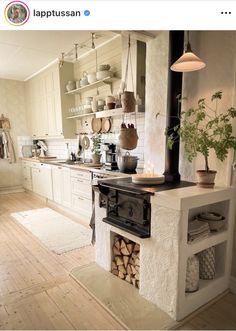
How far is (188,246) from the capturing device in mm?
1611

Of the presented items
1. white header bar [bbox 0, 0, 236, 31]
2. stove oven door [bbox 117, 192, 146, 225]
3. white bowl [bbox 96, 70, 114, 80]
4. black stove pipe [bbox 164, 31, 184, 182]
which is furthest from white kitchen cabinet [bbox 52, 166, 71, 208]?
white header bar [bbox 0, 0, 236, 31]

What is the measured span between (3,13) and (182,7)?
1072mm

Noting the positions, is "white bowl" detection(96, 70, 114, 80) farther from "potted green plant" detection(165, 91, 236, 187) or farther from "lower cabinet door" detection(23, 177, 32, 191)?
"lower cabinet door" detection(23, 177, 32, 191)

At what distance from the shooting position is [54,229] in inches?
133

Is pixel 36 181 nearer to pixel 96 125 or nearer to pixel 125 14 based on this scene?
pixel 96 125

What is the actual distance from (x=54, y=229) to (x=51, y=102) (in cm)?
261

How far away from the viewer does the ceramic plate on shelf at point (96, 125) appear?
3.86 metres

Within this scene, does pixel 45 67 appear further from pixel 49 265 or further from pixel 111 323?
pixel 111 323

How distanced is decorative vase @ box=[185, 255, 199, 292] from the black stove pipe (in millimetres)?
697

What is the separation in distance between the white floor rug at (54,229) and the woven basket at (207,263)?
1444mm

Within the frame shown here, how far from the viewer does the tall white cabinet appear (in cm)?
438

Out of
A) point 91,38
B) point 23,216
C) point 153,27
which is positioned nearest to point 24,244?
point 23,216

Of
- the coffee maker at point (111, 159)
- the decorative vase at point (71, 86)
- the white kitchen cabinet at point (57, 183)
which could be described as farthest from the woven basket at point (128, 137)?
the decorative vase at point (71, 86)

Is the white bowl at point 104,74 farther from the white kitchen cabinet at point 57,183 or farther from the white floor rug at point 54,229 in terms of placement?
the white floor rug at point 54,229
